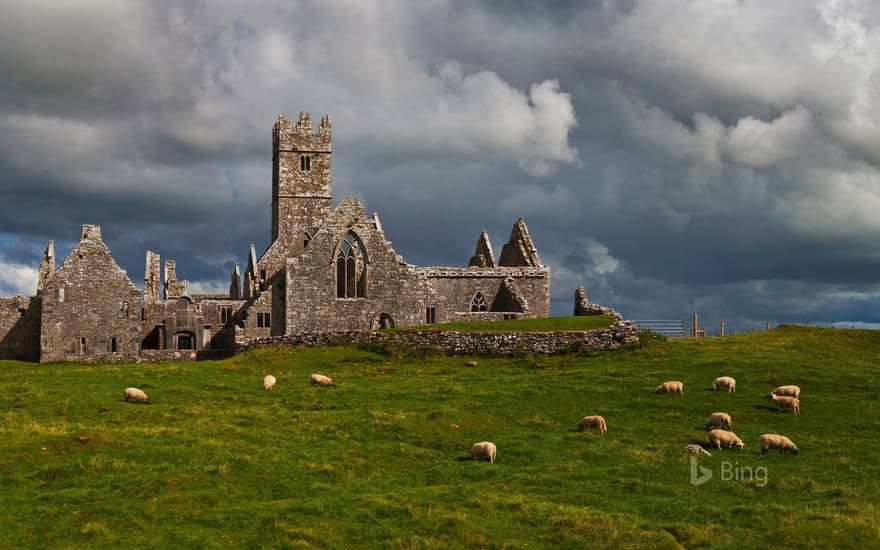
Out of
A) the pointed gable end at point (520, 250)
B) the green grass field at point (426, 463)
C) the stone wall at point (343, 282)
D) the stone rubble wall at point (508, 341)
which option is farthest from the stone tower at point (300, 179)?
the green grass field at point (426, 463)

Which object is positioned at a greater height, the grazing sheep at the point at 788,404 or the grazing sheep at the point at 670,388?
the grazing sheep at the point at 670,388

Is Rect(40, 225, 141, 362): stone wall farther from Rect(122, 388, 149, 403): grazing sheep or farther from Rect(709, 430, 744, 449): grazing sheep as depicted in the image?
Rect(709, 430, 744, 449): grazing sheep

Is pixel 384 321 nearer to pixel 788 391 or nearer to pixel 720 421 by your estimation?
pixel 788 391

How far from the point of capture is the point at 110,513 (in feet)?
64.1

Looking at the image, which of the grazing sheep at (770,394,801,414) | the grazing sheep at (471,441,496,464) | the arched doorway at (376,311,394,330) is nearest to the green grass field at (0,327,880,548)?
the grazing sheep at (471,441,496,464)

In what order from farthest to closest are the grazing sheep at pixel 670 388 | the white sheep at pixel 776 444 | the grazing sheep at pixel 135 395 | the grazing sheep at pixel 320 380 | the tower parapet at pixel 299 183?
1. the tower parapet at pixel 299 183
2. the grazing sheep at pixel 320 380
3. the grazing sheep at pixel 670 388
4. the grazing sheep at pixel 135 395
5. the white sheep at pixel 776 444

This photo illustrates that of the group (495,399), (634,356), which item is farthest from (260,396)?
(634,356)

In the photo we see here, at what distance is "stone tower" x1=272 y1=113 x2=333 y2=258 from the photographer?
8250 centimetres

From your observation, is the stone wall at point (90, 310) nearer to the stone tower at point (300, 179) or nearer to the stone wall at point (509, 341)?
the stone tower at point (300, 179)

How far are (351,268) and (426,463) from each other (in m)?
36.2

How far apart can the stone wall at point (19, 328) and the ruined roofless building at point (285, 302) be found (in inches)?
3.0

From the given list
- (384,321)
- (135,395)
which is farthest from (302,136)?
(135,395)

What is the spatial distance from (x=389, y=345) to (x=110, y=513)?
2643cm

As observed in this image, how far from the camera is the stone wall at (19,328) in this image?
65.4m
